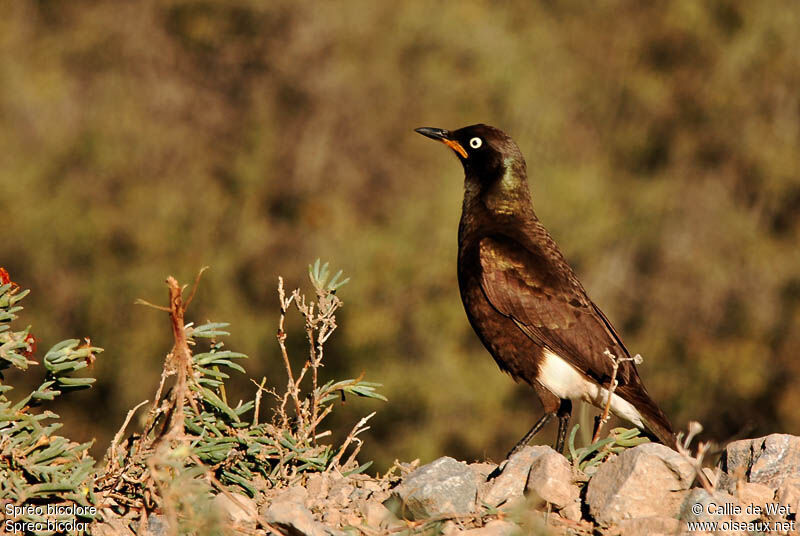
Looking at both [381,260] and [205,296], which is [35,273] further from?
[381,260]

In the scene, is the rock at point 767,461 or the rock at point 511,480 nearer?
the rock at point 511,480

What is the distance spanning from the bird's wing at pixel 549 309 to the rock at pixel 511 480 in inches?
70.1

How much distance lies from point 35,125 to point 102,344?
4687 millimetres

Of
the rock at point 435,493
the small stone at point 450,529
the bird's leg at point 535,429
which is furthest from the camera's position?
the bird's leg at point 535,429

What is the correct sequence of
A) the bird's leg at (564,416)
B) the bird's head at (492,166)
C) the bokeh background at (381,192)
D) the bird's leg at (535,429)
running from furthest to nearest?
the bokeh background at (381,192)
the bird's head at (492,166)
the bird's leg at (564,416)
the bird's leg at (535,429)

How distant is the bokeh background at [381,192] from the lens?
763 inches

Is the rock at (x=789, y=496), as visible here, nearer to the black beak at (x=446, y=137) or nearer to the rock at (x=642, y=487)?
the rock at (x=642, y=487)

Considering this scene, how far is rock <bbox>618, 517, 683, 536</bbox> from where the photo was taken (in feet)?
11.4

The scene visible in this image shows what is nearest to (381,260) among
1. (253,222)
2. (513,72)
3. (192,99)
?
(253,222)

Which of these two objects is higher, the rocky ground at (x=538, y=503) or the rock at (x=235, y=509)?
the rocky ground at (x=538, y=503)

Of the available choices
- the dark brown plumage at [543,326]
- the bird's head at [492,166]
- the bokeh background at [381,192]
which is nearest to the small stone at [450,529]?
the dark brown plumage at [543,326]

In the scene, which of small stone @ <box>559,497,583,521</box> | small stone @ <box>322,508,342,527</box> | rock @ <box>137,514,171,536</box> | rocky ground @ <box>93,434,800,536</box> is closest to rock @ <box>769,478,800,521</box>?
rocky ground @ <box>93,434,800,536</box>

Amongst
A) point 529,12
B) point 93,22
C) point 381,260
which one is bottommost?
point 381,260

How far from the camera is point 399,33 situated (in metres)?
20.9
